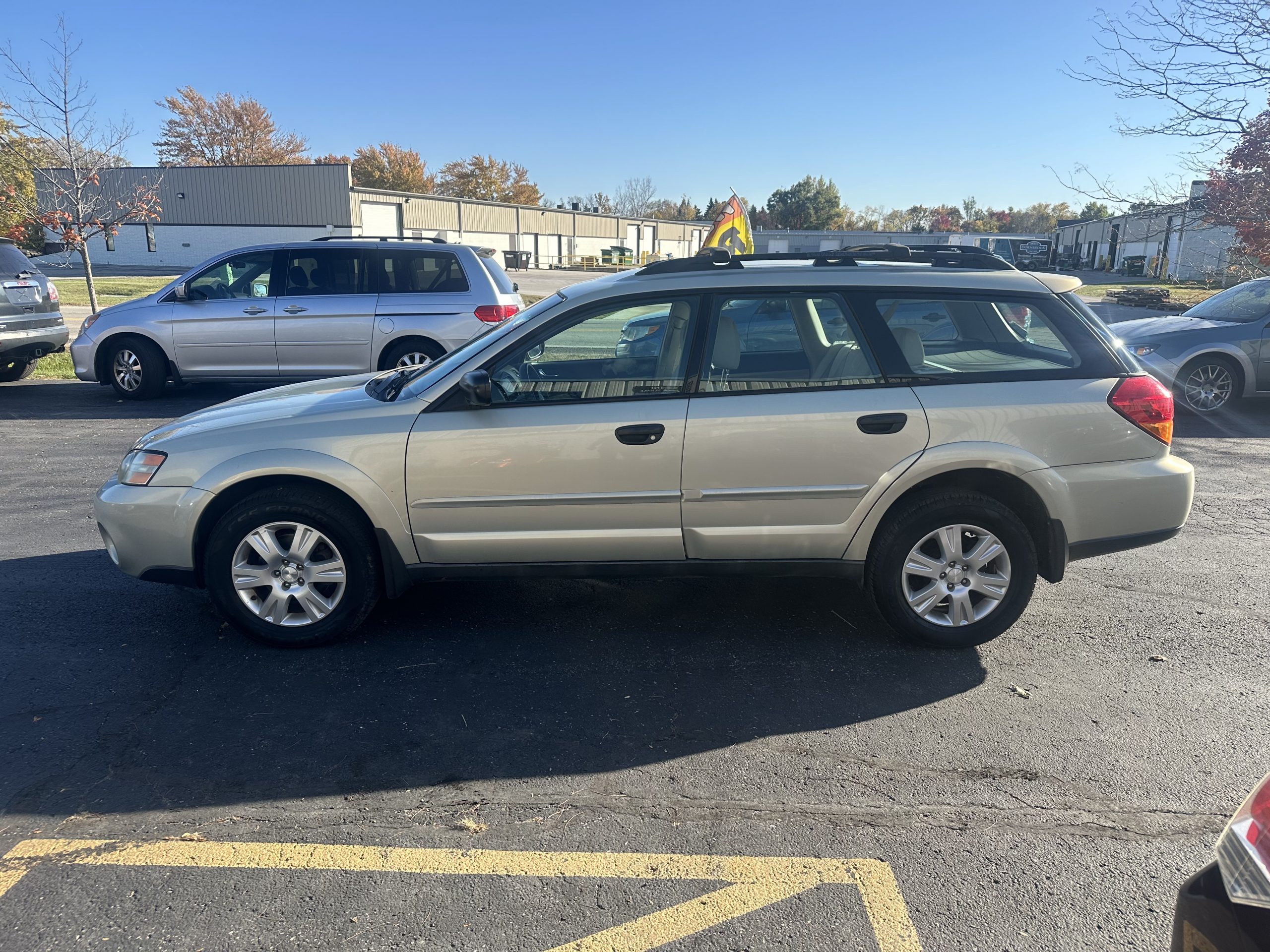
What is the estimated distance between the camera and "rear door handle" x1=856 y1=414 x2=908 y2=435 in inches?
155

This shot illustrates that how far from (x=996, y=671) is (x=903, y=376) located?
1428 mm

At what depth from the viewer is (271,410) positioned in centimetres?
432

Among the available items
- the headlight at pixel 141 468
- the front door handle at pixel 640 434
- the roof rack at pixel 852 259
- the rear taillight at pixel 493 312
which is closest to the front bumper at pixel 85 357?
the rear taillight at pixel 493 312

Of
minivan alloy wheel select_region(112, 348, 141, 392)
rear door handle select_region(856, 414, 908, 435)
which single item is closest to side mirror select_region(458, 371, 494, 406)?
rear door handle select_region(856, 414, 908, 435)

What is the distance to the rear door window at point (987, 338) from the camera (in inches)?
160

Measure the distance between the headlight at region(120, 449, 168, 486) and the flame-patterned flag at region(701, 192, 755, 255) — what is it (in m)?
13.9

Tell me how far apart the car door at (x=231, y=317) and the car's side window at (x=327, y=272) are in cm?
28

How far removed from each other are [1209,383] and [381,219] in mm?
52277

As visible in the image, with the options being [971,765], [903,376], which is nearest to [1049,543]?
[903,376]

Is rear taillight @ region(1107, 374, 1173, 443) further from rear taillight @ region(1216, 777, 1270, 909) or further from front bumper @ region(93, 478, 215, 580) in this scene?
front bumper @ region(93, 478, 215, 580)

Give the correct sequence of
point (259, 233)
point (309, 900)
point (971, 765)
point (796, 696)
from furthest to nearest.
A: point (259, 233) → point (796, 696) → point (971, 765) → point (309, 900)

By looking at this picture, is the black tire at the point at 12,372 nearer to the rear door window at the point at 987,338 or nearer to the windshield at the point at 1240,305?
the rear door window at the point at 987,338

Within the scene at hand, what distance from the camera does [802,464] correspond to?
3.96 meters

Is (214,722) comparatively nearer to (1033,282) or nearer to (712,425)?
(712,425)
